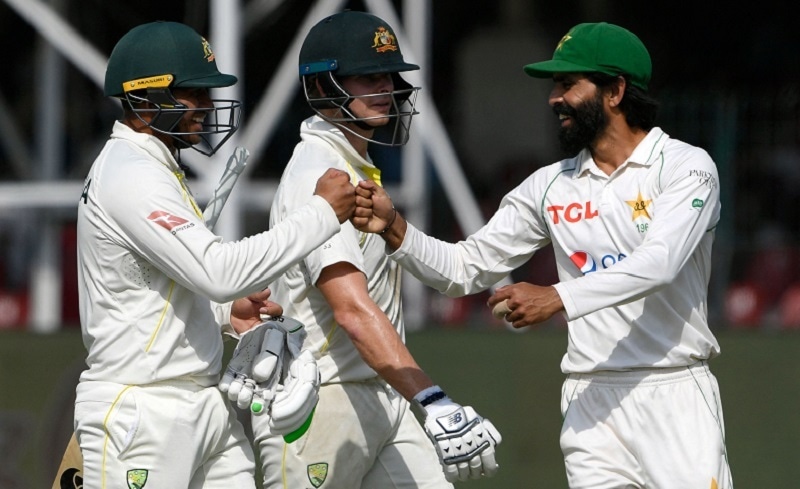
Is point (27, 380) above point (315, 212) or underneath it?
underneath

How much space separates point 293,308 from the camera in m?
5.06

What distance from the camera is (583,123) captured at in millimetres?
4891

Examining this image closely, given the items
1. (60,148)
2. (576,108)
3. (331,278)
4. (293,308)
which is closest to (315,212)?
(331,278)

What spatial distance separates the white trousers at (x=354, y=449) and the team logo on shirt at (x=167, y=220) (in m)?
0.98

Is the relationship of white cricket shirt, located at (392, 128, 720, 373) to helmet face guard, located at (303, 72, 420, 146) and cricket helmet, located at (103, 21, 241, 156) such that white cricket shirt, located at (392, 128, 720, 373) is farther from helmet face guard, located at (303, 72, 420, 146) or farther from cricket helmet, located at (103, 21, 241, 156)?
cricket helmet, located at (103, 21, 241, 156)

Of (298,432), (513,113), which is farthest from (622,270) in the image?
(513,113)

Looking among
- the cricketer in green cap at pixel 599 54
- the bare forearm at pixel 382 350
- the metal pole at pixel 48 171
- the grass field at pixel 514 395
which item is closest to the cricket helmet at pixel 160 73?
the bare forearm at pixel 382 350

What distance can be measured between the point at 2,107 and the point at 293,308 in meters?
7.09

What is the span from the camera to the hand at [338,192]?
4594 millimetres

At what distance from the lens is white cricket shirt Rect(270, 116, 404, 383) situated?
16.0 feet

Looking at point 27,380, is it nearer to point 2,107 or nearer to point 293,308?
point 293,308

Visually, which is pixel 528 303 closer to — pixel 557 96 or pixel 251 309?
pixel 557 96

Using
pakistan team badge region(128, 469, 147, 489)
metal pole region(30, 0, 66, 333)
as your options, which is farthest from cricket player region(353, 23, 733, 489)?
metal pole region(30, 0, 66, 333)

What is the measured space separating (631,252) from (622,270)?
12.7 inches
